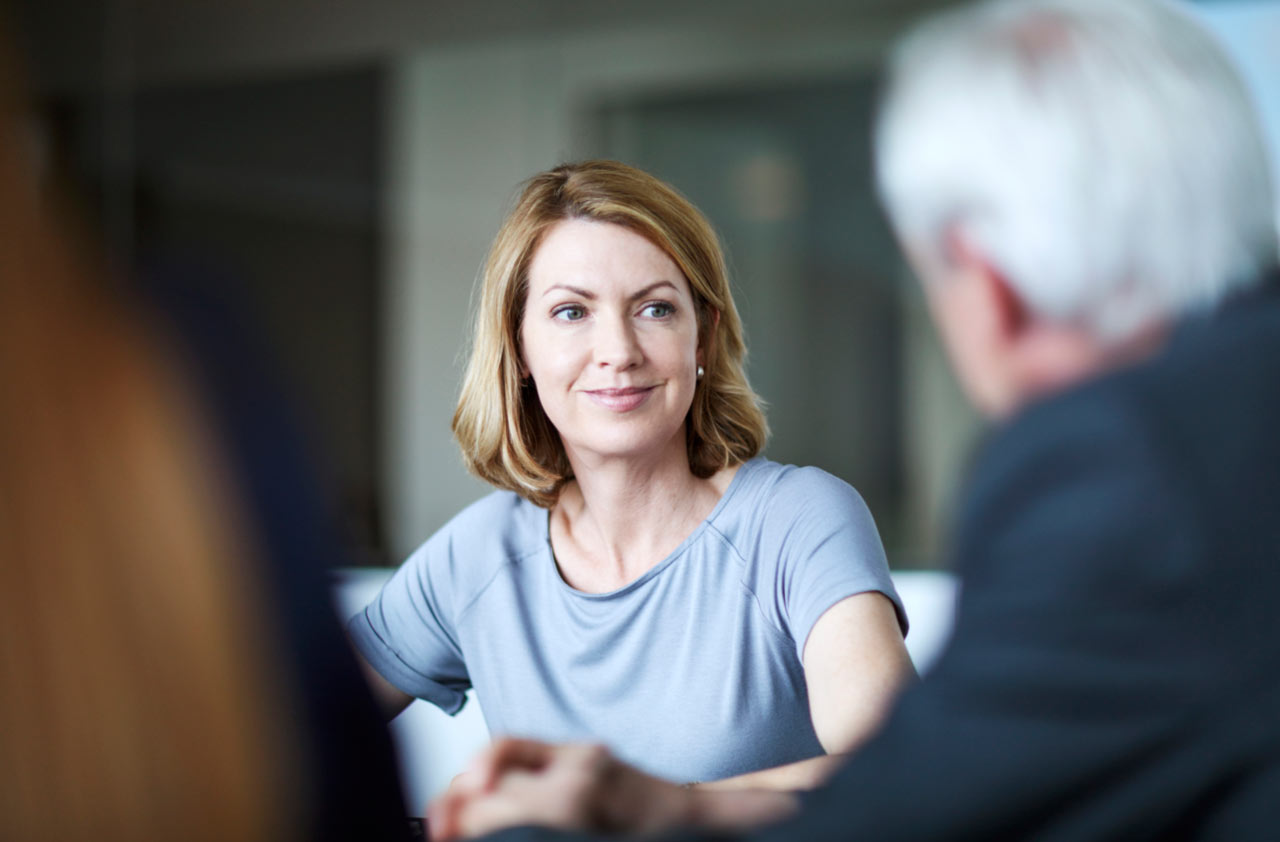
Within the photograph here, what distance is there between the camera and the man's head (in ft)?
2.63

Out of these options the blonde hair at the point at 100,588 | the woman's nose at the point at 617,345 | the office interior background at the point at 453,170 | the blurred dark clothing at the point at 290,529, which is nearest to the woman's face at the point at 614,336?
the woman's nose at the point at 617,345

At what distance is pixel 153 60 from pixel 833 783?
658 centimetres

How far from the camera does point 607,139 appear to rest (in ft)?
19.3

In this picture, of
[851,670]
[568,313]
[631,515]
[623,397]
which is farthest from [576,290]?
A: [851,670]

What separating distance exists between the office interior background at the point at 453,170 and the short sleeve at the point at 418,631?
3.39m

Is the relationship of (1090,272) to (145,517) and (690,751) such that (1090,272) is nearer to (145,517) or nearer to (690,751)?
(145,517)

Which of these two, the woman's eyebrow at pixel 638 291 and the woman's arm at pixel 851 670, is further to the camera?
the woman's eyebrow at pixel 638 291

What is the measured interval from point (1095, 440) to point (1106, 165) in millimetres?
188

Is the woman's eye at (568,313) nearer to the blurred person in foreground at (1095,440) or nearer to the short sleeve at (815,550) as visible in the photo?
the short sleeve at (815,550)

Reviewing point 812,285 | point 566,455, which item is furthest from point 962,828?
point 812,285

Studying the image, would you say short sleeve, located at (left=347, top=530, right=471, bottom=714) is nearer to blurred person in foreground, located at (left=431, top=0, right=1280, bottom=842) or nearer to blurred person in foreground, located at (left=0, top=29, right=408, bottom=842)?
blurred person in foreground, located at (left=431, top=0, right=1280, bottom=842)

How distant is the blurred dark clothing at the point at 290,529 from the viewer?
721mm

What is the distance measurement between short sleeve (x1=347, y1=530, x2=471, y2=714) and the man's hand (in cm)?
80

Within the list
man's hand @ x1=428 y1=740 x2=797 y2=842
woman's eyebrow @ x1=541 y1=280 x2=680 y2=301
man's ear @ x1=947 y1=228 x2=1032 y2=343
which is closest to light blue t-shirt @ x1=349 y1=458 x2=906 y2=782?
woman's eyebrow @ x1=541 y1=280 x2=680 y2=301
